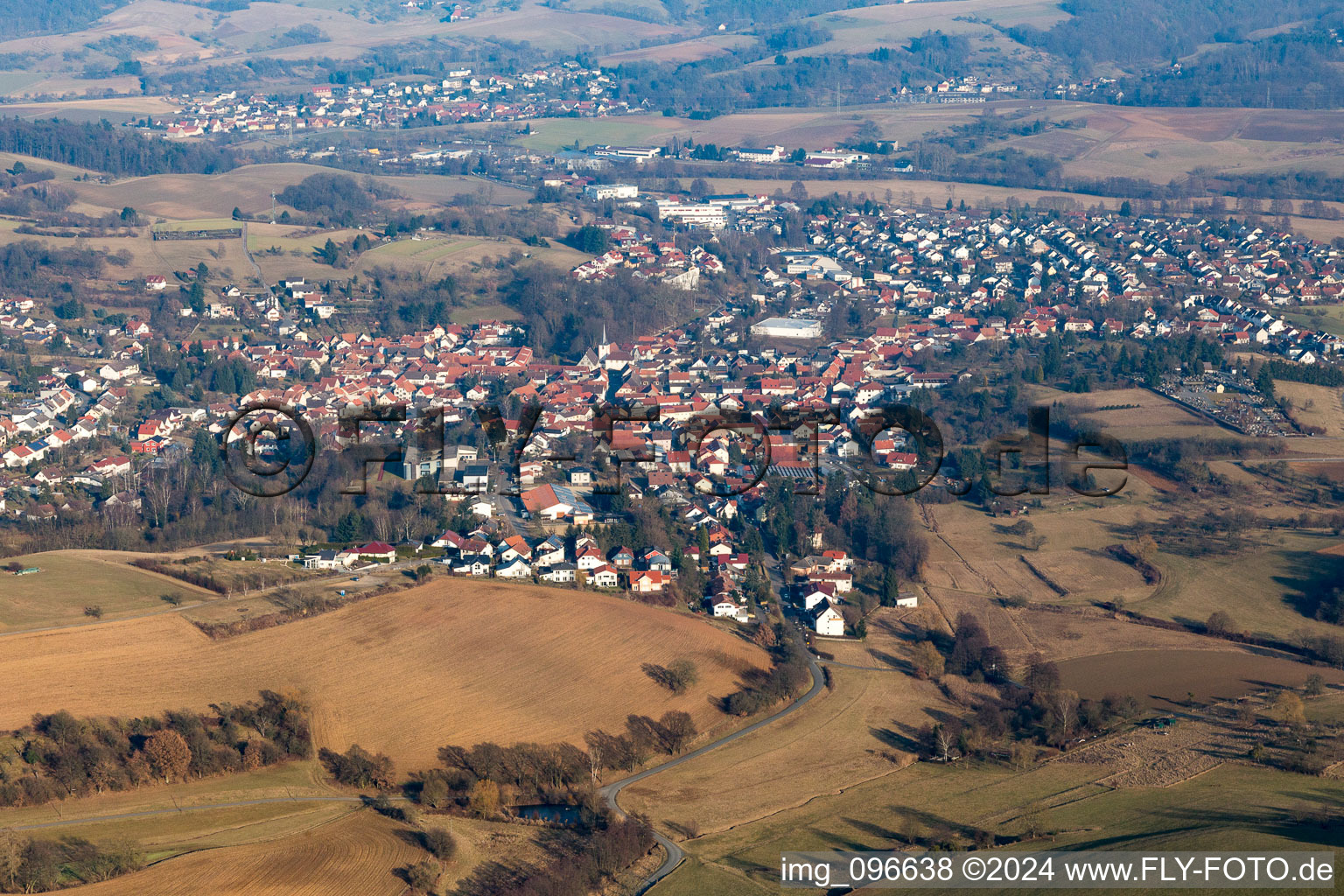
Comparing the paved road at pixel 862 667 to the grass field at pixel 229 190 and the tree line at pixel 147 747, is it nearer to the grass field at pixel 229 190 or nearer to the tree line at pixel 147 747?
the tree line at pixel 147 747

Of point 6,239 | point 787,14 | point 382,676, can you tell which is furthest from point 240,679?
point 787,14

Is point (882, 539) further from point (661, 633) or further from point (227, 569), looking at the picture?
point (227, 569)

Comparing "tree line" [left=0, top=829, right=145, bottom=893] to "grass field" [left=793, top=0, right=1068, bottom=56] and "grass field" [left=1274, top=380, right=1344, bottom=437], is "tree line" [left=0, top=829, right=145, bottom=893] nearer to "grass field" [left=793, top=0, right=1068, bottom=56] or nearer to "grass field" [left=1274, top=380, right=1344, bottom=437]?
"grass field" [left=1274, top=380, right=1344, bottom=437]

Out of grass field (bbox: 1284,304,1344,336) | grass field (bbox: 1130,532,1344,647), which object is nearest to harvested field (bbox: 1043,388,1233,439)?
grass field (bbox: 1130,532,1344,647)

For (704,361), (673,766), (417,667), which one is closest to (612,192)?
(704,361)

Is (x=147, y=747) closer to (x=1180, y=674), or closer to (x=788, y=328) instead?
(x=1180, y=674)
